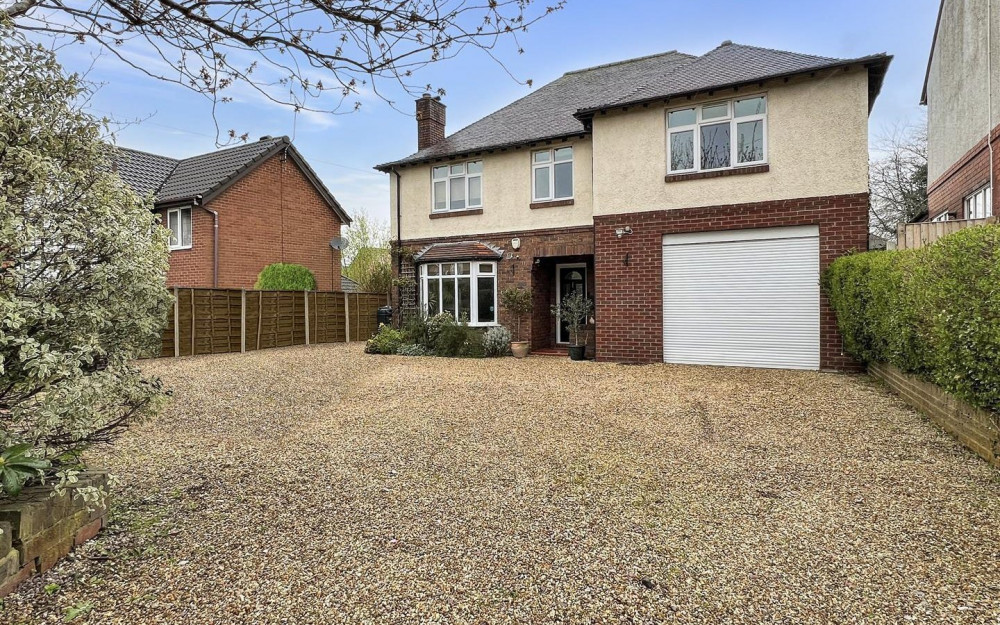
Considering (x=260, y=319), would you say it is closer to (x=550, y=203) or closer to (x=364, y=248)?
(x=550, y=203)

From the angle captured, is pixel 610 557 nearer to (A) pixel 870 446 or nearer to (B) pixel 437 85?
(B) pixel 437 85

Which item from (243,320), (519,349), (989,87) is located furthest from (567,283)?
(989,87)

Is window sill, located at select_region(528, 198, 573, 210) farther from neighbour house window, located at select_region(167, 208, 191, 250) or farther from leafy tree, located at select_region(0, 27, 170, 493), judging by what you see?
neighbour house window, located at select_region(167, 208, 191, 250)

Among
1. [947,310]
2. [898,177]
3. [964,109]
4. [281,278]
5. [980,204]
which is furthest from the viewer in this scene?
[898,177]

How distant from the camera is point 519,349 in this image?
1288 cm

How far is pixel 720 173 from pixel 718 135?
31.7 inches

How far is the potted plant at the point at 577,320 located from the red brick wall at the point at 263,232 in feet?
39.1

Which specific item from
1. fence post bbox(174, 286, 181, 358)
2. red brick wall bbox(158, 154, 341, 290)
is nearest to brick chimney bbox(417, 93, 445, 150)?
red brick wall bbox(158, 154, 341, 290)

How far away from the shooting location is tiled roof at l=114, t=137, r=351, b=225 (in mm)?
18125

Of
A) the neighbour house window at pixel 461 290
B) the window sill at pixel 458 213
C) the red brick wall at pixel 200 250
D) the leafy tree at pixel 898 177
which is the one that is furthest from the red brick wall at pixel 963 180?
the red brick wall at pixel 200 250

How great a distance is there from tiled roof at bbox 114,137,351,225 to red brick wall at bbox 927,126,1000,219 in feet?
62.4

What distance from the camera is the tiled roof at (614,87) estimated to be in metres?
10.3

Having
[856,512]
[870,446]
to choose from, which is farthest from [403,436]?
[870,446]

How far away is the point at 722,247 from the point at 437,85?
29.4 ft
